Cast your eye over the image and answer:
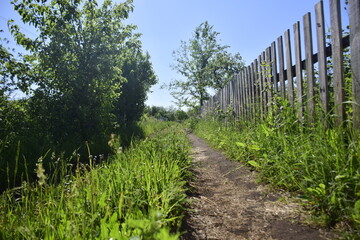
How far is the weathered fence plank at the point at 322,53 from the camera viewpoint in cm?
279

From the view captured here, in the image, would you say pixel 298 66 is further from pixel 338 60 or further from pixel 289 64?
pixel 338 60

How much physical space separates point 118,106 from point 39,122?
7956 mm

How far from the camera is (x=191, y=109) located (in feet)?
80.2

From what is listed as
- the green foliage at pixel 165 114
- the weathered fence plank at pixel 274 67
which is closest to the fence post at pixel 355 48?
the weathered fence plank at pixel 274 67

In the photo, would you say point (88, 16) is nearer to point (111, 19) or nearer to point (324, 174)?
point (111, 19)

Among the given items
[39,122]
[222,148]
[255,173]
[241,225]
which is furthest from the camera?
[39,122]

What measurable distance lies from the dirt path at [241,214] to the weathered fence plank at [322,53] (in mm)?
1330

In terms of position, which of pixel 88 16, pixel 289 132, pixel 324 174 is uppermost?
pixel 88 16

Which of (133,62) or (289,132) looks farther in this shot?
Result: (133,62)

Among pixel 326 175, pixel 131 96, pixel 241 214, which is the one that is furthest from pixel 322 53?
pixel 131 96

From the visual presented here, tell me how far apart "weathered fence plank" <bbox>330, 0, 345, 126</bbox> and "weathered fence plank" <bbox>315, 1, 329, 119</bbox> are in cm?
19

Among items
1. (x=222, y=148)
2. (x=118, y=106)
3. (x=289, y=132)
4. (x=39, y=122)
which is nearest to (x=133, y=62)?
(x=118, y=106)

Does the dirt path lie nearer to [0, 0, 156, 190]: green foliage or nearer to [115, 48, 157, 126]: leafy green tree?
[0, 0, 156, 190]: green foliage

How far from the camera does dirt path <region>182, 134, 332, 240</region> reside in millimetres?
1479
